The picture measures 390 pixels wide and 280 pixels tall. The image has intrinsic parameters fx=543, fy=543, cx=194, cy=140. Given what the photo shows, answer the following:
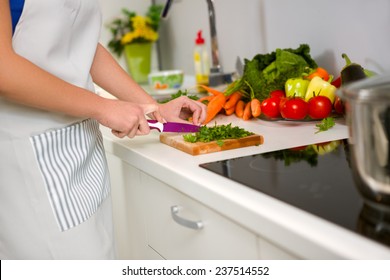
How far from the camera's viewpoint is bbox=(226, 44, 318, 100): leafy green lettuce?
140cm

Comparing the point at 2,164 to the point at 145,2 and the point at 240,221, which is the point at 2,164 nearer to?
the point at 240,221

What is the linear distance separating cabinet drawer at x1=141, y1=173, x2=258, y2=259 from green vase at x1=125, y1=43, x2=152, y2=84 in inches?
55.8

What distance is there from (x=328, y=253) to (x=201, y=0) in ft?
5.85

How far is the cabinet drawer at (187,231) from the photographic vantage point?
83 cm

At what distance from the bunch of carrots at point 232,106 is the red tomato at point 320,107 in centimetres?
16

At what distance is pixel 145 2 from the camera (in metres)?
2.65

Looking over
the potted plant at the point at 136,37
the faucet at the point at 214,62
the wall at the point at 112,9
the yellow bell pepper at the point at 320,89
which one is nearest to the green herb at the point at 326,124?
the yellow bell pepper at the point at 320,89

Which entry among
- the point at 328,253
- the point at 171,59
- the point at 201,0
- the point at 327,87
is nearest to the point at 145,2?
the point at 171,59

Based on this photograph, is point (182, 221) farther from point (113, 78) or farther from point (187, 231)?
point (113, 78)

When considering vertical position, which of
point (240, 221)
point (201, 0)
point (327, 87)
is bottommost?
point (240, 221)

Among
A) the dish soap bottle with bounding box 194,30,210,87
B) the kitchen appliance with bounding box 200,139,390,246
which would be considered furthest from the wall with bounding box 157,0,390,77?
the kitchen appliance with bounding box 200,139,390,246

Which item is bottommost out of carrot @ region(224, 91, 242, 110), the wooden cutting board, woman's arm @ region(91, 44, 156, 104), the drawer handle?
the drawer handle

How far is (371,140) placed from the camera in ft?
2.21

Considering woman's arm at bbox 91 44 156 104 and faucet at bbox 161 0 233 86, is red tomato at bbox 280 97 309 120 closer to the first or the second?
woman's arm at bbox 91 44 156 104
